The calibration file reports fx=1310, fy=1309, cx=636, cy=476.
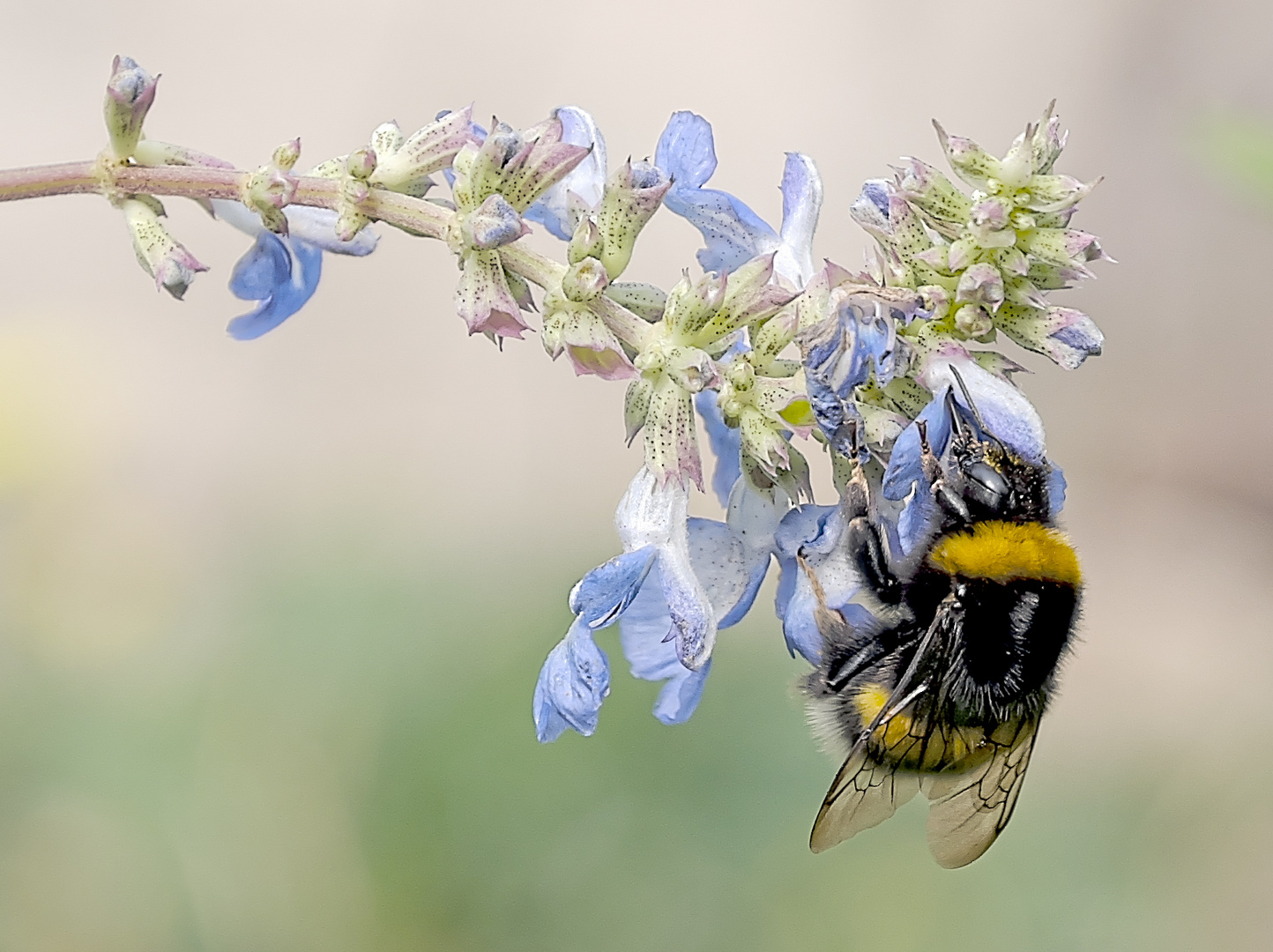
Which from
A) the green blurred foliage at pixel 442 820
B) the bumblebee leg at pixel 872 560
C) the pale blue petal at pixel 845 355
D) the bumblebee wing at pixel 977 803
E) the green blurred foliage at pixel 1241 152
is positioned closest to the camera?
the pale blue petal at pixel 845 355

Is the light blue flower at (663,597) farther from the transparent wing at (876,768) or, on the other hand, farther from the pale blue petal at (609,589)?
the transparent wing at (876,768)

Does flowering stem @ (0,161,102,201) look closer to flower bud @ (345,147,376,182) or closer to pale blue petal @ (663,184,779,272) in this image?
flower bud @ (345,147,376,182)

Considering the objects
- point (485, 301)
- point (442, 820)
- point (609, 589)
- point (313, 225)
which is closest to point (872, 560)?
point (609, 589)

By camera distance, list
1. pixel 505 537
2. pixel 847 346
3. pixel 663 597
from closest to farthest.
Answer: pixel 847 346 < pixel 663 597 < pixel 505 537

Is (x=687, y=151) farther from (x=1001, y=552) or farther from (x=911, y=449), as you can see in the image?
(x=1001, y=552)

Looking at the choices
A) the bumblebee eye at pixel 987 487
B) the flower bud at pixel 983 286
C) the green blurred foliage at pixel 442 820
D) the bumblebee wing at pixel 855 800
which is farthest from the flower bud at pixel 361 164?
the green blurred foliage at pixel 442 820

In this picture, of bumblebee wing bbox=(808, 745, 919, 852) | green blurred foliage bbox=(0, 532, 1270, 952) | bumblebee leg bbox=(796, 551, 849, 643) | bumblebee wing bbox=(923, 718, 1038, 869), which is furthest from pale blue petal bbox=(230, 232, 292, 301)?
green blurred foliage bbox=(0, 532, 1270, 952)

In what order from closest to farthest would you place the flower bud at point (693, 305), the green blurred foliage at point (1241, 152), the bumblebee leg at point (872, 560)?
the flower bud at point (693, 305)
the bumblebee leg at point (872, 560)
the green blurred foliage at point (1241, 152)
